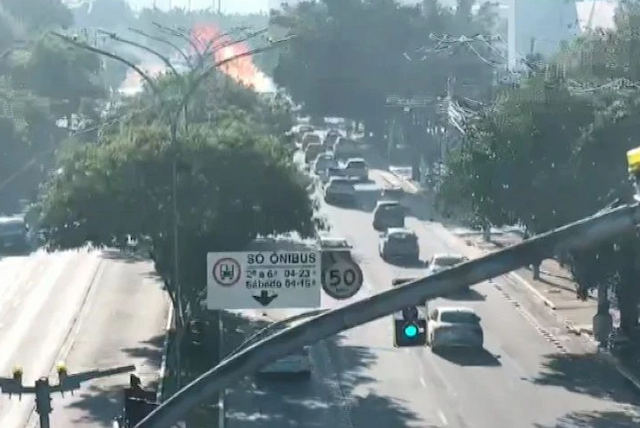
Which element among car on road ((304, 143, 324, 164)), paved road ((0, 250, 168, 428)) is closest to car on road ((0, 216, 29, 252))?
paved road ((0, 250, 168, 428))

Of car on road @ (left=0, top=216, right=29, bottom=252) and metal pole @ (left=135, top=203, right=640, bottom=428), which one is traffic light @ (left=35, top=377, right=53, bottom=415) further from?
A: car on road @ (left=0, top=216, right=29, bottom=252)

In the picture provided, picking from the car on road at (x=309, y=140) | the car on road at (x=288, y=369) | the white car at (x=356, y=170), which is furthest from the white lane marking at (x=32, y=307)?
the car on road at (x=309, y=140)

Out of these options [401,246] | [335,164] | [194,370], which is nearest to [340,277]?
[194,370]

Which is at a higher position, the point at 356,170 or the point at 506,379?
the point at 356,170

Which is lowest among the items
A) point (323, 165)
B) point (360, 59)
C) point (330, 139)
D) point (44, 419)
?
point (44, 419)

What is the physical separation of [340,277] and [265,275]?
2.65 meters

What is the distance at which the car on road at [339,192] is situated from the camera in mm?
67500

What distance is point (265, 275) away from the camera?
18422mm

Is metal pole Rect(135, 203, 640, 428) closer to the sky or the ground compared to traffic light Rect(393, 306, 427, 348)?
closer to the sky

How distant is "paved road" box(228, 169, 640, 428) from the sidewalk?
423mm

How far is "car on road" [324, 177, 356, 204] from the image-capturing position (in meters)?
67.5

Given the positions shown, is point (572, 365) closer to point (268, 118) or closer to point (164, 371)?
point (164, 371)

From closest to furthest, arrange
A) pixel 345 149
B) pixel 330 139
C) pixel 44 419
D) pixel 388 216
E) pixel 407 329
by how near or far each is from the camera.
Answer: pixel 407 329 < pixel 44 419 < pixel 388 216 < pixel 345 149 < pixel 330 139

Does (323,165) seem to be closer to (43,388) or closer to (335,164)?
(335,164)
